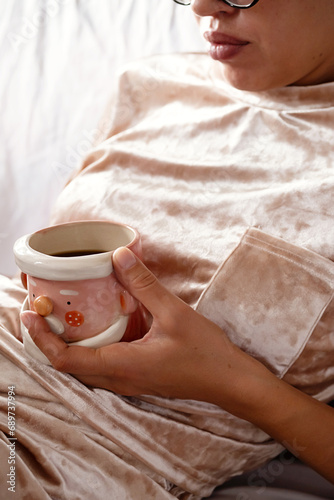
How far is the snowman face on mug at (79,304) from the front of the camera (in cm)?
78

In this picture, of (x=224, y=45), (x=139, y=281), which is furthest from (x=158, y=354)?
(x=224, y=45)

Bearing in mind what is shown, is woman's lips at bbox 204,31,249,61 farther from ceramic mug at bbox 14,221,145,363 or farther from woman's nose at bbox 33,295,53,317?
woman's nose at bbox 33,295,53,317

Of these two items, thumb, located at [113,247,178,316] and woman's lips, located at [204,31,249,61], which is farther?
woman's lips, located at [204,31,249,61]

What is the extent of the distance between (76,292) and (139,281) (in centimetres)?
8

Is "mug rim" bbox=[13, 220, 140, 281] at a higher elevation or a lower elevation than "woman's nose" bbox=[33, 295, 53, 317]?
higher

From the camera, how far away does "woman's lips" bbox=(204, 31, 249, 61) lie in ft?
3.24

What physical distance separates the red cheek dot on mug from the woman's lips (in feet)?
1.58

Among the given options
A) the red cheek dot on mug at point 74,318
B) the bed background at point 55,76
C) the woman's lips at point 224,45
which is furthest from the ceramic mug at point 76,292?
the bed background at point 55,76

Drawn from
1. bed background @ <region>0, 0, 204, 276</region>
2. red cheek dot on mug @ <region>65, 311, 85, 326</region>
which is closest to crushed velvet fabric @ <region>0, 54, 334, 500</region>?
red cheek dot on mug @ <region>65, 311, 85, 326</region>

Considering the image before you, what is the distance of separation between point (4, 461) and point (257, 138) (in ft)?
2.11

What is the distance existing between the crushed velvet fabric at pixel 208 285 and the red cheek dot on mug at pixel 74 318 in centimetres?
11

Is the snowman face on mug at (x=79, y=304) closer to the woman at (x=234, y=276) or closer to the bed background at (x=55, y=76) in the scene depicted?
the woman at (x=234, y=276)

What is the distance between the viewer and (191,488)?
0.93 meters

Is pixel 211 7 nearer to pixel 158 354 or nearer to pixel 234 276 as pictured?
pixel 234 276
